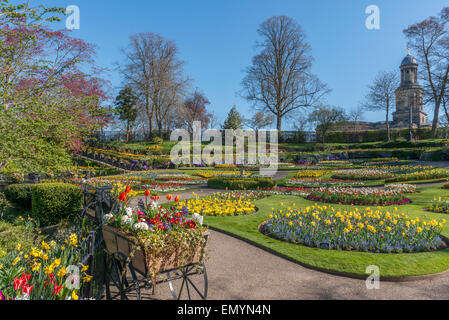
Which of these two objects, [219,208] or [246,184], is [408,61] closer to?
[246,184]

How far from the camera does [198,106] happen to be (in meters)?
53.5

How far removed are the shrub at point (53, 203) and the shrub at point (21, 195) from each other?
2316 millimetres

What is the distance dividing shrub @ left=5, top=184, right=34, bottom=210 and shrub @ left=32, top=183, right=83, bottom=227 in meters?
2.32

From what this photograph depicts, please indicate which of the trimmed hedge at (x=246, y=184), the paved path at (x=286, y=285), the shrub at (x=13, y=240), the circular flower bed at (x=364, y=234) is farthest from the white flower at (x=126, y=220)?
the trimmed hedge at (x=246, y=184)

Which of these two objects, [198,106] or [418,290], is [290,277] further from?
[198,106]

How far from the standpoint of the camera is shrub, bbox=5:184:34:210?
32.2 ft

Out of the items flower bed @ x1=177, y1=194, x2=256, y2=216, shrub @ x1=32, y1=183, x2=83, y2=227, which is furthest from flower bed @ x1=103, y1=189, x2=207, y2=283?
shrub @ x1=32, y1=183, x2=83, y2=227

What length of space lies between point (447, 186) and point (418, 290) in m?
10.6

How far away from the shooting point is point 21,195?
978 cm

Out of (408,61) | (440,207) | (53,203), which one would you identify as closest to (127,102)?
(53,203)

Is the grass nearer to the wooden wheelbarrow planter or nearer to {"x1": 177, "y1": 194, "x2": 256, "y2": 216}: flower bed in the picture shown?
{"x1": 177, "y1": 194, "x2": 256, "y2": 216}: flower bed

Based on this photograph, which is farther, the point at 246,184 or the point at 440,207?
the point at 246,184

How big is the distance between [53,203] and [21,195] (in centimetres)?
302

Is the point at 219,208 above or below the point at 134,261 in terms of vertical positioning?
below
